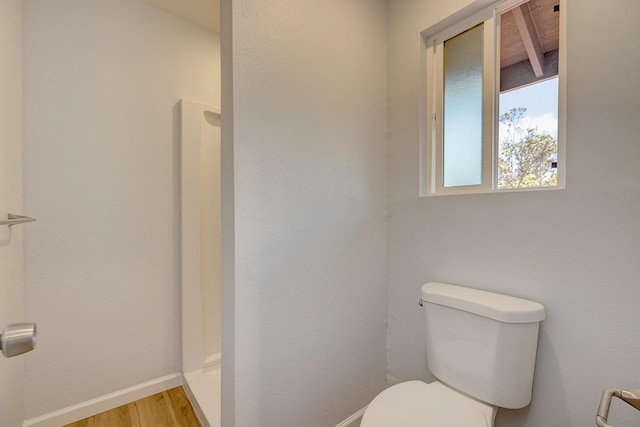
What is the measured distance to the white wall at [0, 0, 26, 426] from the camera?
95 centimetres

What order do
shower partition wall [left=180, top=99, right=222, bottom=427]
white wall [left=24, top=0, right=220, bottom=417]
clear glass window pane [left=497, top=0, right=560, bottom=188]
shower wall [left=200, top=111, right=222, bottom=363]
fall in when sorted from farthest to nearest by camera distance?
1. shower wall [left=200, top=111, right=222, bottom=363]
2. shower partition wall [left=180, top=99, right=222, bottom=427]
3. white wall [left=24, top=0, right=220, bottom=417]
4. clear glass window pane [left=497, top=0, right=560, bottom=188]

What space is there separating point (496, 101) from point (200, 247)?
1.87m

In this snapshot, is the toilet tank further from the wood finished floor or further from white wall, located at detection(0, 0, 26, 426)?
white wall, located at detection(0, 0, 26, 426)

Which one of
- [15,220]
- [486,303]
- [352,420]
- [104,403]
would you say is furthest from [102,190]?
[486,303]

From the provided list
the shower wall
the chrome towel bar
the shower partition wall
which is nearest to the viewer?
the chrome towel bar

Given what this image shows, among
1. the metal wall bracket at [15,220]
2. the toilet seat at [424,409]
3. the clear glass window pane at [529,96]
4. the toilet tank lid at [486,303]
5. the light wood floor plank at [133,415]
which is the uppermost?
the clear glass window pane at [529,96]

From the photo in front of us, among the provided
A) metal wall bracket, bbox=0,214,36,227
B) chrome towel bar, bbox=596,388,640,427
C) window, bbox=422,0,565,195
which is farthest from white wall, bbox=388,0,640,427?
metal wall bracket, bbox=0,214,36,227

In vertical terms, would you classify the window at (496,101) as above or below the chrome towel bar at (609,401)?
above

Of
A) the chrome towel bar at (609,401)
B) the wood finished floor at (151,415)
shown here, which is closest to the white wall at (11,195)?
the wood finished floor at (151,415)

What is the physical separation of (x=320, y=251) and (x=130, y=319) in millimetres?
1280

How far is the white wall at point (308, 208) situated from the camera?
3.33 feet

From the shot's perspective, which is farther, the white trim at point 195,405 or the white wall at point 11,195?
the white trim at point 195,405

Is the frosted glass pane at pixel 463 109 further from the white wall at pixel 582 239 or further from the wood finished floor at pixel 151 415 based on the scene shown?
the wood finished floor at pixel 151 415

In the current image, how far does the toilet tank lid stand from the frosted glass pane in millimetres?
Answer: 504
